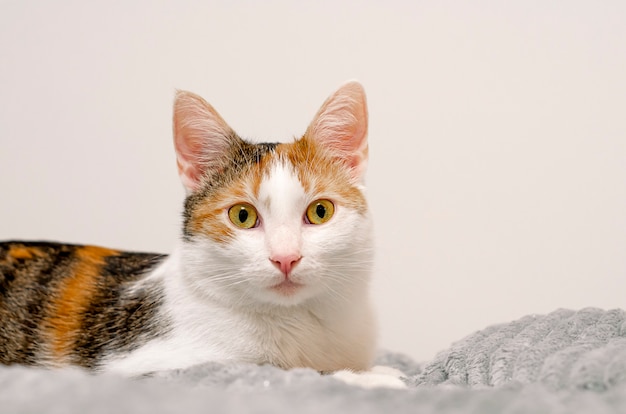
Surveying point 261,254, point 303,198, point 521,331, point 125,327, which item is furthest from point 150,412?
point 521,331

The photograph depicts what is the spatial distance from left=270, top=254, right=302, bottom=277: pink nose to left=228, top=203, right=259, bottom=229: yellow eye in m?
0.17

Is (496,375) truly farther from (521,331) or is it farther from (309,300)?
(309,300)

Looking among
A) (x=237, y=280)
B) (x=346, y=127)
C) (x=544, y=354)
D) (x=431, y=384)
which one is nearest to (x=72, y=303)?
(x=237, y=280)

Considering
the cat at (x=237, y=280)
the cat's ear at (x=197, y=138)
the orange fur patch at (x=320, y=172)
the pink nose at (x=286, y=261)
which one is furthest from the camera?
the cat's ear at (x=197, y=138)

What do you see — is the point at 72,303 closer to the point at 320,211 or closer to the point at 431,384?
the point at 320,211

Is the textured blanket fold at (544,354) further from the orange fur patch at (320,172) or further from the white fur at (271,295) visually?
the orange fur patch at (320,172)

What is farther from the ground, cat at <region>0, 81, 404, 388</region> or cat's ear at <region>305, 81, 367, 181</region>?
cat's ear at <region>305, 81, 367, 181</region>

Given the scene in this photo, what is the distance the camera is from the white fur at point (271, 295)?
1574 mm

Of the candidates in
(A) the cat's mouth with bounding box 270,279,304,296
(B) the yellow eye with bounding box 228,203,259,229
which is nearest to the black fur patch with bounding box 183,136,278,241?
(B) the yellow eye with bounding box 228,203,259,229

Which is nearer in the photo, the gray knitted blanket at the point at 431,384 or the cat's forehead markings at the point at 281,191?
the gray knitted blanket at the point at 431,384

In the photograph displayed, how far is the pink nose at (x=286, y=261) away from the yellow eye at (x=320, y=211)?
0.16 m

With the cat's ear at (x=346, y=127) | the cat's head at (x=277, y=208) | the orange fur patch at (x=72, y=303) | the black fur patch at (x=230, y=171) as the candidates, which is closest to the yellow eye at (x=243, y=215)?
the cat's head at (x=277, y=208)

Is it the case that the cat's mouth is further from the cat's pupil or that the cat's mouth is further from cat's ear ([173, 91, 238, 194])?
cat's ear ([173, 91, 238, 194])

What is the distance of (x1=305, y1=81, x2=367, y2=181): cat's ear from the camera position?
1.84 metres
